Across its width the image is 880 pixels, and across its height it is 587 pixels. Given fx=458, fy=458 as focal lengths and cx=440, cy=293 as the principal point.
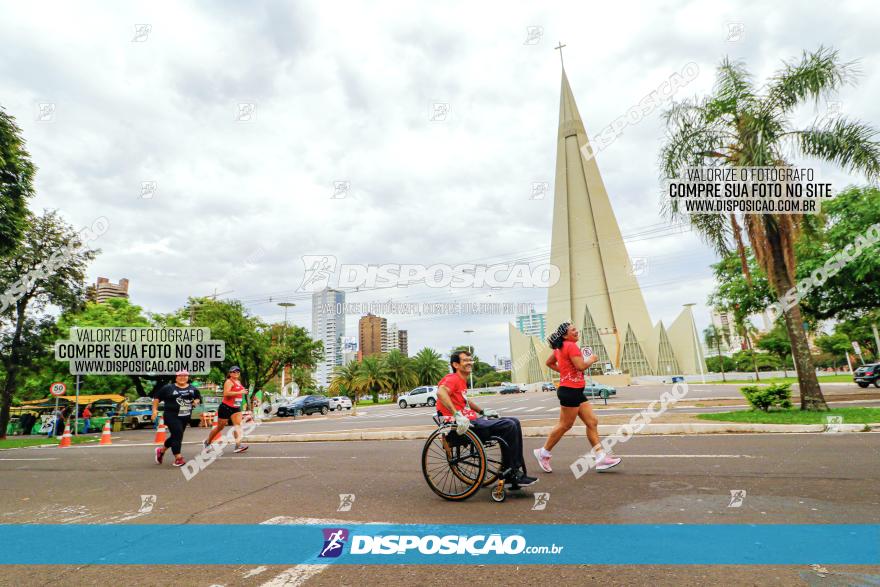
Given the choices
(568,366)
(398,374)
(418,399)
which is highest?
(568,366)

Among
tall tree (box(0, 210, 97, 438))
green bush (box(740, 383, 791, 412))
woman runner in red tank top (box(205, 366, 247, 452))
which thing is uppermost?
tall tree (box(0, 210, 97, 438))

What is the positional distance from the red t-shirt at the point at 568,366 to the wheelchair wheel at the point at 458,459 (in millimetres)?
1620

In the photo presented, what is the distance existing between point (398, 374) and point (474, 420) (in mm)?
54141

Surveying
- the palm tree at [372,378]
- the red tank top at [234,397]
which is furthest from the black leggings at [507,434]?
the palm tree at [372,378]

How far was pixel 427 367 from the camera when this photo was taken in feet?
200

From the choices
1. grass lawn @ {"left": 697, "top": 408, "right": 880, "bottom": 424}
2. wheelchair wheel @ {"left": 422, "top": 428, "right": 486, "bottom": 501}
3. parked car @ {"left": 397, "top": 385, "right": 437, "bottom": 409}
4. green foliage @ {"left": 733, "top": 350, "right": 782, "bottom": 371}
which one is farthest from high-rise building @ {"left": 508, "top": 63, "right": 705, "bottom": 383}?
wheelchair wheel @ {"left": 422, "top": 428, "right": 486, "bottom": 501}

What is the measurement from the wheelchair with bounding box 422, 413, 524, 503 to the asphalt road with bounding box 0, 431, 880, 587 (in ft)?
0.47

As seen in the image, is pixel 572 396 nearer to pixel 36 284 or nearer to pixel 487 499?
pixel 487 499

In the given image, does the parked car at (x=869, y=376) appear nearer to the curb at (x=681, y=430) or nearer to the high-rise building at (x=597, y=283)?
the curb at (x=681, y=430)

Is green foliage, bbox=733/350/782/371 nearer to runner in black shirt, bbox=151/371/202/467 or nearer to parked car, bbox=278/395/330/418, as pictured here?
parked car, bbox=278/395/330/418

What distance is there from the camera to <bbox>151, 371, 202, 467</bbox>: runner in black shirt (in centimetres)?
841

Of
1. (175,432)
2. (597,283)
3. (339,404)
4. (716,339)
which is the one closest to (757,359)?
(716,339)

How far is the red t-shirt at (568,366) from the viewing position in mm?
5789

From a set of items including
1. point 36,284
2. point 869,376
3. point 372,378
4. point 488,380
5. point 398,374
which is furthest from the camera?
point 488,380
